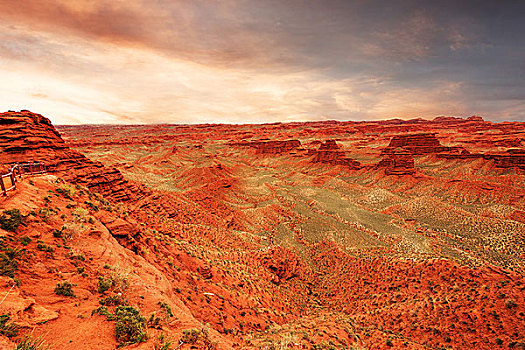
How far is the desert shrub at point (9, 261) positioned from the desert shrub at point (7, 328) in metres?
2.13

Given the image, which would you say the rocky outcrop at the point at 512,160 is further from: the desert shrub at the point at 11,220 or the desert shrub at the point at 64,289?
the desert shrub at the point at 11,220

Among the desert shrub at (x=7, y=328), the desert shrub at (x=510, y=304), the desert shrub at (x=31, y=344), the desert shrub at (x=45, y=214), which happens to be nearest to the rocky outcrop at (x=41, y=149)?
the desert shrub at (x=45, y=214)

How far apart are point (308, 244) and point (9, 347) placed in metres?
29.0

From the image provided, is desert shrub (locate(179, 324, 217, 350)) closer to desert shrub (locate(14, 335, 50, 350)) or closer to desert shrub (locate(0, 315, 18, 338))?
desert shrub (locate(14, 335, 50, 350))

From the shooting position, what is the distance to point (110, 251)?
9.21 metres

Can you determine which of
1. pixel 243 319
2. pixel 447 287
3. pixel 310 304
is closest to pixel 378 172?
pixel 447 287

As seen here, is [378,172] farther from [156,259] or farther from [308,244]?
[156,259]

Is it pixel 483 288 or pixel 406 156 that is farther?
pixel 406 156

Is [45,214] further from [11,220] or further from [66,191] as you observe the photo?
[66,191]

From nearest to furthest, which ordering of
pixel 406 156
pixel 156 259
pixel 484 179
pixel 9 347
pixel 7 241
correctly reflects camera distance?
pixel 9 347
pixel 7 241
pixel 156 259
pixel 484 179
pixel 406 156

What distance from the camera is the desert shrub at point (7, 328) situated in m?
4.09

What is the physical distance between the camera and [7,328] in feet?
13.7

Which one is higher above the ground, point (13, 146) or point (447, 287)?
point (13, 146)

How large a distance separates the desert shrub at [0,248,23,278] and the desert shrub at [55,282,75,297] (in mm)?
1135
